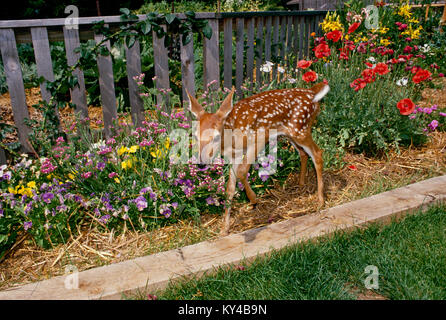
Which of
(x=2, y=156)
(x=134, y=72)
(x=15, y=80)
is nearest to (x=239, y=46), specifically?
(x=134, y=72)

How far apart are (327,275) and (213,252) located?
79 cm

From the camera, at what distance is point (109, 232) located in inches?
125

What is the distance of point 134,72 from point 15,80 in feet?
3.98

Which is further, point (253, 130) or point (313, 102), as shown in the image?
point (313, 102)

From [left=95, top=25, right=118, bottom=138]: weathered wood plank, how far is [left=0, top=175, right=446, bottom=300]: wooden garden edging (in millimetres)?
2003

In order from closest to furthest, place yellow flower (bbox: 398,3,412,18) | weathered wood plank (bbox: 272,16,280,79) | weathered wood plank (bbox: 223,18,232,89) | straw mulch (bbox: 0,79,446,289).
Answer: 1. straw mulch (bbox: 0,79,446,289)
2. weathered wood plank (bbox: 223,18,232,89)
3. weathered wood plank (bbox: 272,16,280,79)
4. yellow flower (bbox: 398,3,412,18)

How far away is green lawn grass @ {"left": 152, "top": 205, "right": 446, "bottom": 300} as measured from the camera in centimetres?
235

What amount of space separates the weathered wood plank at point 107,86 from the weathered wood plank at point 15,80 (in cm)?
79

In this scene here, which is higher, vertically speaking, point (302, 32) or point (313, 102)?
point (302, 32)

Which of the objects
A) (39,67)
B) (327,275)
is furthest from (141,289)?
(39,67)

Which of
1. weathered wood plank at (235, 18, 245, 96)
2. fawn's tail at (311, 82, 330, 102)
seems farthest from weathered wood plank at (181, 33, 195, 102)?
fawn's tail at (311, 82, 330, 102)

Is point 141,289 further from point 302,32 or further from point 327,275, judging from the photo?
point 302,32

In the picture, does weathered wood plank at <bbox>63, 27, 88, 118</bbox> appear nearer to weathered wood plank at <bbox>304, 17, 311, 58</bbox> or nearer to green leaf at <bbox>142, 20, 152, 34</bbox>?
green leaf at <bbox>142, 20, 152, 34</bbox>
